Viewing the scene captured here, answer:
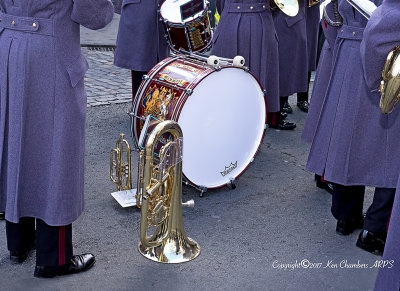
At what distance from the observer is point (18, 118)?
8.67 feet

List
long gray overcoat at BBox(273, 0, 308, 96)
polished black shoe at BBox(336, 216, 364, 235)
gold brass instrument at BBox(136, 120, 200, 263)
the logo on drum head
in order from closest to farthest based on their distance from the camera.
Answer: gold brass instrument at BBox(136, 120, 200, 263), polished black shoe at BBox(336, 216, 364, 235), the logo on drum head, long gray overcoat at BBox(273, 0, 308, 96)

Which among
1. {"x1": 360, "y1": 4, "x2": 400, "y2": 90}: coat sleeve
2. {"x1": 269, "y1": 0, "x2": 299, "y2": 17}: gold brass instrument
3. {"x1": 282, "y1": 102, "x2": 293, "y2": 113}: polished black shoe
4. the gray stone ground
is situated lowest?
{"x1": 282, "y1": 102, "x2": 293, "y2": 113}: polished black shoe

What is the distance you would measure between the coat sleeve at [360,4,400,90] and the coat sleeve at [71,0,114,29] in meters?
1.23

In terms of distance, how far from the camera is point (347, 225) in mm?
3580

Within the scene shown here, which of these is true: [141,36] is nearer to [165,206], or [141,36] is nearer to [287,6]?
[287,6]

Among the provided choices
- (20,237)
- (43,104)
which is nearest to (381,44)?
(43,104)

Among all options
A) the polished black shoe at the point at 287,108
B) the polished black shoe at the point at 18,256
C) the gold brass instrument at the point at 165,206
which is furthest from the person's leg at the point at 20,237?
the polished black shoe at the point at 287,108

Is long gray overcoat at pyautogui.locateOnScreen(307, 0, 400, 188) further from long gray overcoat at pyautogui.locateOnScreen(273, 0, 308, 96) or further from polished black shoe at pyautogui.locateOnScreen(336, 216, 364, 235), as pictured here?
long gray overcoat at pyautogui.locateOnScreen(273, 0, 308, 96)

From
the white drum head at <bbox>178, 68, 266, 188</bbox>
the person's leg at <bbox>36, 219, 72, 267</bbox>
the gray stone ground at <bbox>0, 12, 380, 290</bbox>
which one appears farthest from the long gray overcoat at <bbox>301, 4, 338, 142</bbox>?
the person's leg at <bbox>36, 219, 72, 267</bbox>

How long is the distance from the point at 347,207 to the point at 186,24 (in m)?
1.91

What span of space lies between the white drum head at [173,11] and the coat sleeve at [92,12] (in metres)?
1.83

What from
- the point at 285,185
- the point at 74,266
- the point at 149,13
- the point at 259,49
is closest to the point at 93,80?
the point at 149,13

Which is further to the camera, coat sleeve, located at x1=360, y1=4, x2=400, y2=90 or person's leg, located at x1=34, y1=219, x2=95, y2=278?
person's leg, located at x1=34, y1=219, x2=95, y2=278

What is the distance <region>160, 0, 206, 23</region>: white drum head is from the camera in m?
4.46
